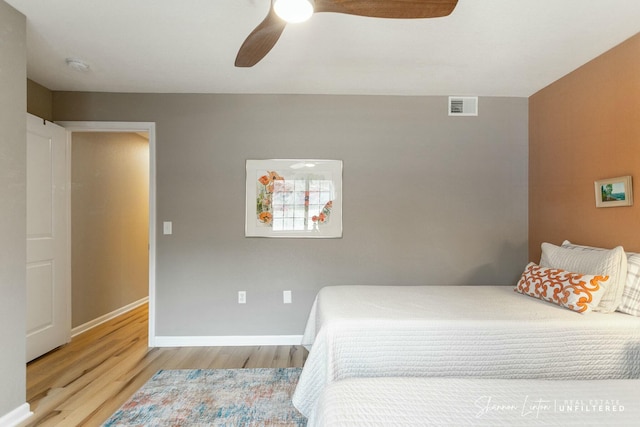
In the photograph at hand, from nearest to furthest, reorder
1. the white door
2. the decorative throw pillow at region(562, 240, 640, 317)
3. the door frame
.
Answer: the decorative throw pillow at region(562, 240, 640, 317)
the white door
the door frame

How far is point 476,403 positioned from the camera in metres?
1.01

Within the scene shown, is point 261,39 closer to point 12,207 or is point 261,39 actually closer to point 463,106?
point 12,207

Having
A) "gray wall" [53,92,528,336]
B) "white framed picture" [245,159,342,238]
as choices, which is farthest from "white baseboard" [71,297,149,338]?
"white framed picture" [245,159,342,238]

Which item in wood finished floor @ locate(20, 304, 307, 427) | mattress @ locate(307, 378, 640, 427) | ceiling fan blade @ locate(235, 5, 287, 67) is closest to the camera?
mattress @ locate(307, 378, 640, 427)

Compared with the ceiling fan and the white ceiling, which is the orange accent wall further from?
the ceiling fan

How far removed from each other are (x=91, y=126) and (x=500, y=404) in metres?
3.57

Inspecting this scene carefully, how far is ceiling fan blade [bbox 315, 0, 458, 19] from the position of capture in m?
1.29

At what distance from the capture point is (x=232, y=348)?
2.90m

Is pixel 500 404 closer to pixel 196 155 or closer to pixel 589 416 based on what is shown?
pixel 589 416

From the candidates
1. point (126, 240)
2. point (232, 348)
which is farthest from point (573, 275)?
point (126, 240)

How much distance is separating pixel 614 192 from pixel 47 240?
4295 millimetres

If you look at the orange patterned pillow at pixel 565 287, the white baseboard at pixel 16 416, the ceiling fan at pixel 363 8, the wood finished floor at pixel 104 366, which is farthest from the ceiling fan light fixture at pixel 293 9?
the white baseboard at pixel 16 416

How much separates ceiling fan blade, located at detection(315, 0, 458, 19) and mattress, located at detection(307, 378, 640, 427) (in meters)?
→ 1.43

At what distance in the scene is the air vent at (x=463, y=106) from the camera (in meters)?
3.04
